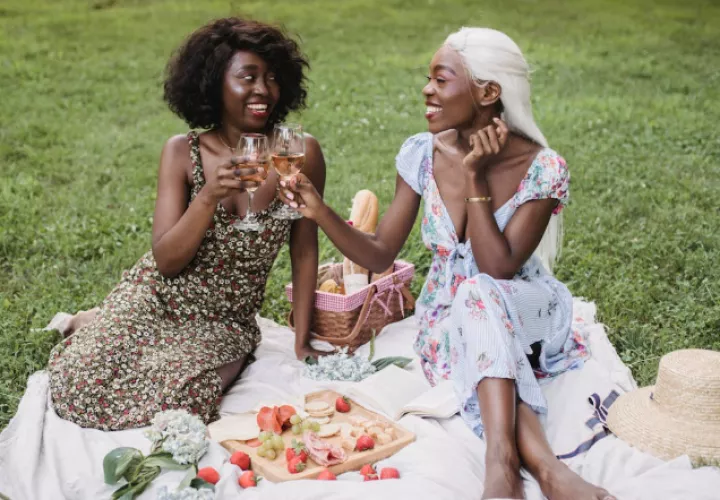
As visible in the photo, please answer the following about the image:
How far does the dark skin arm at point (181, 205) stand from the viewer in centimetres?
446

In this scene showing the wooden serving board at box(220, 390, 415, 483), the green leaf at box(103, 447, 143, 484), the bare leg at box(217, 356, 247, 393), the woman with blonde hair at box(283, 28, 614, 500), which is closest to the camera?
the green leaf at box(103, 447, 143, 484)

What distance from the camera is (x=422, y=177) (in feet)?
16.5

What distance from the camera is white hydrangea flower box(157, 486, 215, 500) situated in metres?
3.81

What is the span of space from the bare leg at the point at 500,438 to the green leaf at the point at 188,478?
1233 mm

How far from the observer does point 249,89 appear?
4.88 meters

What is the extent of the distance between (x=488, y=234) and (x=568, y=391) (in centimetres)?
90

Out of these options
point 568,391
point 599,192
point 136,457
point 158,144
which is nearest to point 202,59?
point 136,457

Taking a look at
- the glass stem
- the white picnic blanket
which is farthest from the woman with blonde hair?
the glass stem

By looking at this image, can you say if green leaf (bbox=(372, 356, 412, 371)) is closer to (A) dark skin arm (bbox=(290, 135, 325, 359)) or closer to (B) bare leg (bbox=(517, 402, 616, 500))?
(A) dark skin arm (bbox=(290, 135, 325, 359))

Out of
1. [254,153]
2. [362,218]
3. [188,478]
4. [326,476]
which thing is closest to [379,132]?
[362,218]

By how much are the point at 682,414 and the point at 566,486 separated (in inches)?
30.3

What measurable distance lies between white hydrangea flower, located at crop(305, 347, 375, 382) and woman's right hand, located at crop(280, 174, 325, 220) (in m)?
1.02

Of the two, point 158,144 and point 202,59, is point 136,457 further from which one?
point 158,144

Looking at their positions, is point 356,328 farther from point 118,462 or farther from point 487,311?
point 118,462
